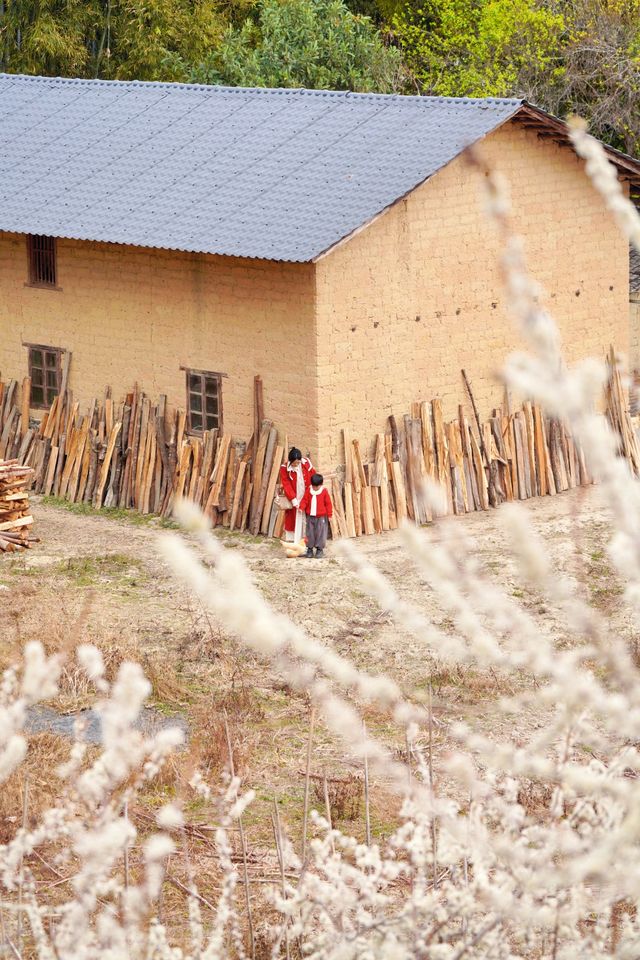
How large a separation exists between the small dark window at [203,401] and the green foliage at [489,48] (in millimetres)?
14300

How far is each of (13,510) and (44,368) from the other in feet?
11.1

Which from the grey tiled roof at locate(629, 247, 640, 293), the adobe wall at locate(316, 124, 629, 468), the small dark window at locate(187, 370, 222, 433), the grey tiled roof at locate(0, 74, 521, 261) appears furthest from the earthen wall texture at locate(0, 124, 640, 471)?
the grey tiled roof at locate(629, 247, 640, 293)

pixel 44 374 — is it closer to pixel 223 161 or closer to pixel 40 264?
pixel 40 264

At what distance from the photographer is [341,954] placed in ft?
18.0

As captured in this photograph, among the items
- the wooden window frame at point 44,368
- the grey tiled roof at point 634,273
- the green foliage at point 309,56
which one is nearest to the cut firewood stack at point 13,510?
the wooden window frame at point 44,368

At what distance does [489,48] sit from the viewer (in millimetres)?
32969

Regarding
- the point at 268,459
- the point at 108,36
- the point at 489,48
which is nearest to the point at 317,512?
the point at 268,459

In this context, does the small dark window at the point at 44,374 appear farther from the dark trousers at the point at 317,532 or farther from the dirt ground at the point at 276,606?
the dark trousers at the point at 317,532

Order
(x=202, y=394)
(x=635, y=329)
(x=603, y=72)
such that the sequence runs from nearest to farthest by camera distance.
Answer: (x=202, y=394), (x=635, y=329), (x=603, y=72)

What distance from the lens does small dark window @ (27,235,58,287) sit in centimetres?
2091

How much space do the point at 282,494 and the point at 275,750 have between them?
21.0 feet

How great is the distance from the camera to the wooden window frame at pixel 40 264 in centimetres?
2089

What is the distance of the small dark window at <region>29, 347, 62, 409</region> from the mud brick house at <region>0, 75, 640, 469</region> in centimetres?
3

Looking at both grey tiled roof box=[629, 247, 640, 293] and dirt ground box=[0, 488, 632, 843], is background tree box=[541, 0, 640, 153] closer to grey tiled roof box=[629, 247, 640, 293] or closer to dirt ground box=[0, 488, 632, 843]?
grey tiled roof box=[629, 247, 640, 293]
